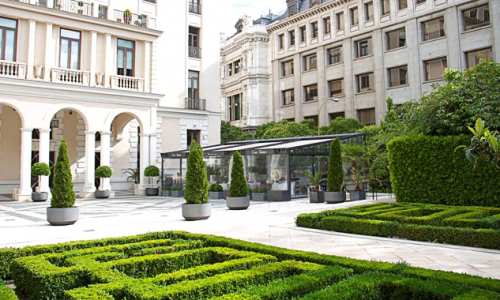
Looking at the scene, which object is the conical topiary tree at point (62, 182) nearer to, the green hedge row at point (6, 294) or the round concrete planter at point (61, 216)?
the round concrete planter at point (61, 216)

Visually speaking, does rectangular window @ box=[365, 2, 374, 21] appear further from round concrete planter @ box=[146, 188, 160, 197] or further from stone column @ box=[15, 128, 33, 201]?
stone column @ box=[15, 128, 33, 201]

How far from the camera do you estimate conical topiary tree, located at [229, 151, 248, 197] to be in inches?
638

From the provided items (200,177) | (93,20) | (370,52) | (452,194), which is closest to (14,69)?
(93,20)

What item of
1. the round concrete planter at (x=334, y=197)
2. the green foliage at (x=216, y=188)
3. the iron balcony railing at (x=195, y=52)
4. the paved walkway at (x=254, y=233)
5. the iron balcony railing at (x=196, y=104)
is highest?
the iron balcony railing at (x=195, y=52)

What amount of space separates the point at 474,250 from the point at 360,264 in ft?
12.0

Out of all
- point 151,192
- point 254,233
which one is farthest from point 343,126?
point 254,233

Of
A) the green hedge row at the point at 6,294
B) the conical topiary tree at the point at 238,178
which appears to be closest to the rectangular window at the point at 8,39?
the conical topiary tree at the point at 238,178

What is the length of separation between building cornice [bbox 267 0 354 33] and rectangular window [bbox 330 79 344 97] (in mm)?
7957

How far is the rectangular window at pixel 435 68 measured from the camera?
1361 inches

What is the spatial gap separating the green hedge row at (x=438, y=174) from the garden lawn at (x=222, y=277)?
9452mm

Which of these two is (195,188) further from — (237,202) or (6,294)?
(6,294)

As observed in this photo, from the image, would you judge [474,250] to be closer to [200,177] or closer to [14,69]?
[200,177]

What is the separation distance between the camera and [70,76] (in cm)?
2461

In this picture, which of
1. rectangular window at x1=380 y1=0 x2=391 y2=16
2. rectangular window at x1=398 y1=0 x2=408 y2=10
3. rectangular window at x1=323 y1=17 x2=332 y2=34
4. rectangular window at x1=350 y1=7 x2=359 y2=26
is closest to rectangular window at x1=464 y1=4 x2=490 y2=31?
rectangular window at x1=398 y1=0 x2=408 y2=10
